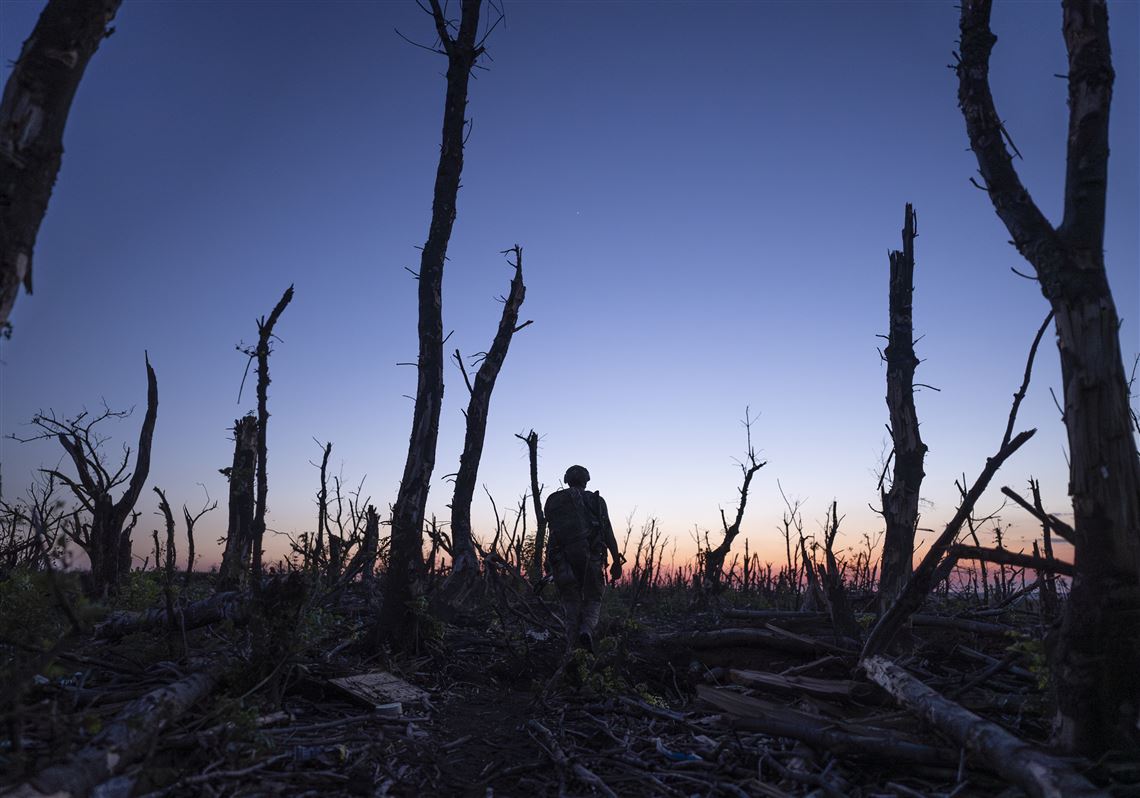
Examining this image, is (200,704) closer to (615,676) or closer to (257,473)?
(615,676)

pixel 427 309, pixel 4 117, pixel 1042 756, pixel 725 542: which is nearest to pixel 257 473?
pixel 427 309

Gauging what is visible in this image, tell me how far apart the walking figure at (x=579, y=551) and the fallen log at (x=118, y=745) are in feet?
15.9

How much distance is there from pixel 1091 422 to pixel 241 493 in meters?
19.2

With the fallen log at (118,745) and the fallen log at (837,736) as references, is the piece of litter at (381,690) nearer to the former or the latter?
the fallen log at (118,745)

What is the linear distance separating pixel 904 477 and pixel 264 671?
28.5ft

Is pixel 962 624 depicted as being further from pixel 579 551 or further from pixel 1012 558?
pixel 579 551

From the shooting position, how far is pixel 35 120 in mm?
4113

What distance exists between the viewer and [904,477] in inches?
396

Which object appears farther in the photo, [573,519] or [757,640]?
[573,519]

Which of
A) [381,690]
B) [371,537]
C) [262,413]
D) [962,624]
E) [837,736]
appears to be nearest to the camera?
[837,736]

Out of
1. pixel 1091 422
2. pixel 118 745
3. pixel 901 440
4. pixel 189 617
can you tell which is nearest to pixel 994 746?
pixel 1091 422

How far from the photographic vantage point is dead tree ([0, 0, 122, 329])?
157 inches

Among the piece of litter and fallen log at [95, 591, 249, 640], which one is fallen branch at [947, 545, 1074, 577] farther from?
fallen log at [95, 591, 249, 640]

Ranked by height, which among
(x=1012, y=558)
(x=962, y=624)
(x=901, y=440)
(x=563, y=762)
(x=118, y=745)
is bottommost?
(x=563, y=762)
